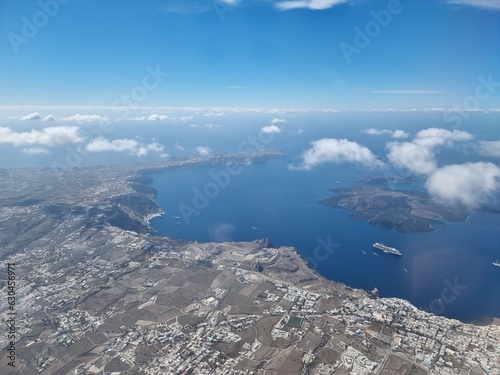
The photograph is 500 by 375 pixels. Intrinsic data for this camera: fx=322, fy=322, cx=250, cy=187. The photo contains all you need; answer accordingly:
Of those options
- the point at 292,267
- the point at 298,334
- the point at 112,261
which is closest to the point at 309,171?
the point at 292,267

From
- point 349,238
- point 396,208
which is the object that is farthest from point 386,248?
point 396,208

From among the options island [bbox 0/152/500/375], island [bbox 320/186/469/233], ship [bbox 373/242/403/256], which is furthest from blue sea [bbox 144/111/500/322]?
island [bbox 0/152/500/375]

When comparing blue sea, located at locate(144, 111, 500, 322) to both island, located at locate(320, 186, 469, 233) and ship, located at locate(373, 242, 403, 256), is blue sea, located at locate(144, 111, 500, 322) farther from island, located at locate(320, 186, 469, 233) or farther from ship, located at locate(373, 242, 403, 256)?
island, located at locate(320, 186, 469, 233)

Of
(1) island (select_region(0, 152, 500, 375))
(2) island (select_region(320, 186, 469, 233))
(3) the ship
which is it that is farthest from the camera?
(2) island (select_region(320, 186, 469, 233))

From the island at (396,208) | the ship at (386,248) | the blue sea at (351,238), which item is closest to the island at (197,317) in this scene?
the blue sea at (351,238)

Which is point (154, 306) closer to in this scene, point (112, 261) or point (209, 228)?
point (112, 261)

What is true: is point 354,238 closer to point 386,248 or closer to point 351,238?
point 351,238
